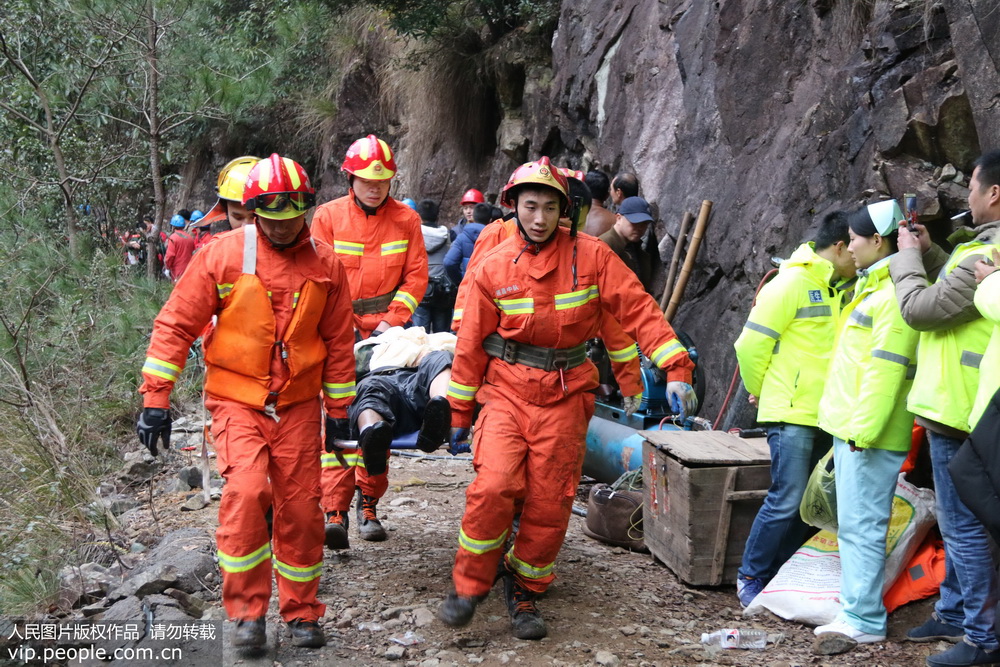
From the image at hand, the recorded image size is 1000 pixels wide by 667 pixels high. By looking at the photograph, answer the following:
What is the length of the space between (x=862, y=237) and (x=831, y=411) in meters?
0.79

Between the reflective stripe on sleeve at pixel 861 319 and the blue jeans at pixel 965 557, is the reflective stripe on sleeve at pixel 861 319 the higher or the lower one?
the higher one

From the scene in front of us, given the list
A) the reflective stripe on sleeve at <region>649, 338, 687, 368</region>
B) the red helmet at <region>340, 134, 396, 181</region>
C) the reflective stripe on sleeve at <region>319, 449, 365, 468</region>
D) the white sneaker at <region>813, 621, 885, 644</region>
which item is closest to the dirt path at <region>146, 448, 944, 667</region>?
the white sneaker at <region>813, 621, 885, 644</region>

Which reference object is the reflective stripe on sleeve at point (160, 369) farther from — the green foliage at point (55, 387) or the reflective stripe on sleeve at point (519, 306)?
the green foliage at point (55, 387)

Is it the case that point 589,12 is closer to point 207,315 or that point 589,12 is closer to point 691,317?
point 691,317

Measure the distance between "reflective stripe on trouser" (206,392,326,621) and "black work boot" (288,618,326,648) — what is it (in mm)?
30

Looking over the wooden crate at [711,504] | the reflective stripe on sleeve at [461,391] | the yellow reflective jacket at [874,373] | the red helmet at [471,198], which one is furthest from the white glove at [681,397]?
the red helmet at [471,198]

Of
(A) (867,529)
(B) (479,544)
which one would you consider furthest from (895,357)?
(B) (479,544)

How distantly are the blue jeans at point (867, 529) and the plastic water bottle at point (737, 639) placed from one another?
0.38 m

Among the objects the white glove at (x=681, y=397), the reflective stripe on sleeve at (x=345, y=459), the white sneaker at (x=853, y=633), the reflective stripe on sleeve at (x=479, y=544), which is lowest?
the white sneaker at (x=853, y=633)

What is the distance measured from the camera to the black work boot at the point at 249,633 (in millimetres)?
3879

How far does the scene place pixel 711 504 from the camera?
497 cm

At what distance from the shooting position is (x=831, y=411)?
4324 mm

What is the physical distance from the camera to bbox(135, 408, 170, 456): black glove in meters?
3.88

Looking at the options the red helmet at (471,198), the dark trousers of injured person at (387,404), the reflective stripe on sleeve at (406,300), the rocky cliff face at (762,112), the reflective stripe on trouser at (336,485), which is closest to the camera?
the dark trousers of injured person at (387,404)
